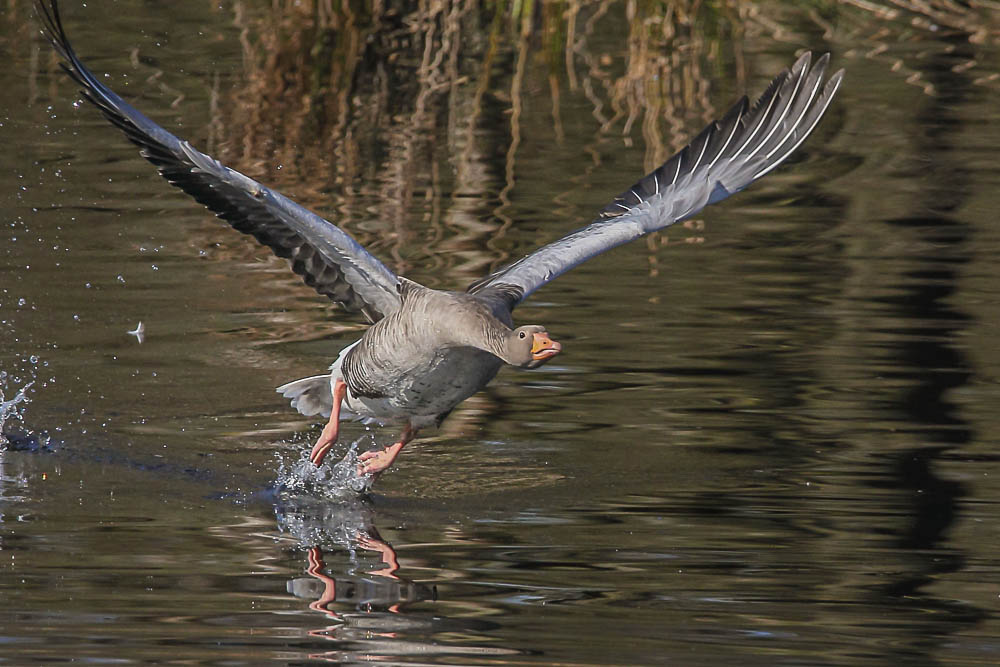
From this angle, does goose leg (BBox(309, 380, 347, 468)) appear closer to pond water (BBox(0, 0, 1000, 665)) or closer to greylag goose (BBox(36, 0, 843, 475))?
greylag goose (BBox(36, 0, 843, 475))

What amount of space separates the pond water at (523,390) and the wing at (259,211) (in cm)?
90

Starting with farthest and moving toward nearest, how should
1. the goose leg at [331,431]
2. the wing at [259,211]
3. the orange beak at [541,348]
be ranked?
the goose leg at [331,431], the wing at [259,211], the orange beak at [541,348]

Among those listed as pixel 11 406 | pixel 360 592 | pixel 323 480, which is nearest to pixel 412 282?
pixel 323 480

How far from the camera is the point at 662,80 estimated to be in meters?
18.5

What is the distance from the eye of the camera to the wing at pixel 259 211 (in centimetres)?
769

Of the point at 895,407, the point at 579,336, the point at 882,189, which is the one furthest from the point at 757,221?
the point at 895,407

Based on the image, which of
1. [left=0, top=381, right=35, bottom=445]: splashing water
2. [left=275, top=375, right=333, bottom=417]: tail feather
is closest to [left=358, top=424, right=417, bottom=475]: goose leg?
[left=275, top=375, right=333, bottom=417]: tail feather

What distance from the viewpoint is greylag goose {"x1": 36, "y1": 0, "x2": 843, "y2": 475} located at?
25.3 feet

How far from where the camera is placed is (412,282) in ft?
Result: 27.1

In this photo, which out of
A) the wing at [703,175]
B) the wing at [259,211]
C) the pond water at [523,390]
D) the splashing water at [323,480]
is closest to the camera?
the pond water at [523,390]

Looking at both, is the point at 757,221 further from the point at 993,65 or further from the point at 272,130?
the point at 993,65

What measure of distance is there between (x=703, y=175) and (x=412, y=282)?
6.04 ft

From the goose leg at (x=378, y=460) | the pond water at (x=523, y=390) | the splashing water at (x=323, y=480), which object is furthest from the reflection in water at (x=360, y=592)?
the goose leg at (x=378, y=460)

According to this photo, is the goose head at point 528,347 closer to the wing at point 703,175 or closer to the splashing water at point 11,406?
the wing at point 703,175
